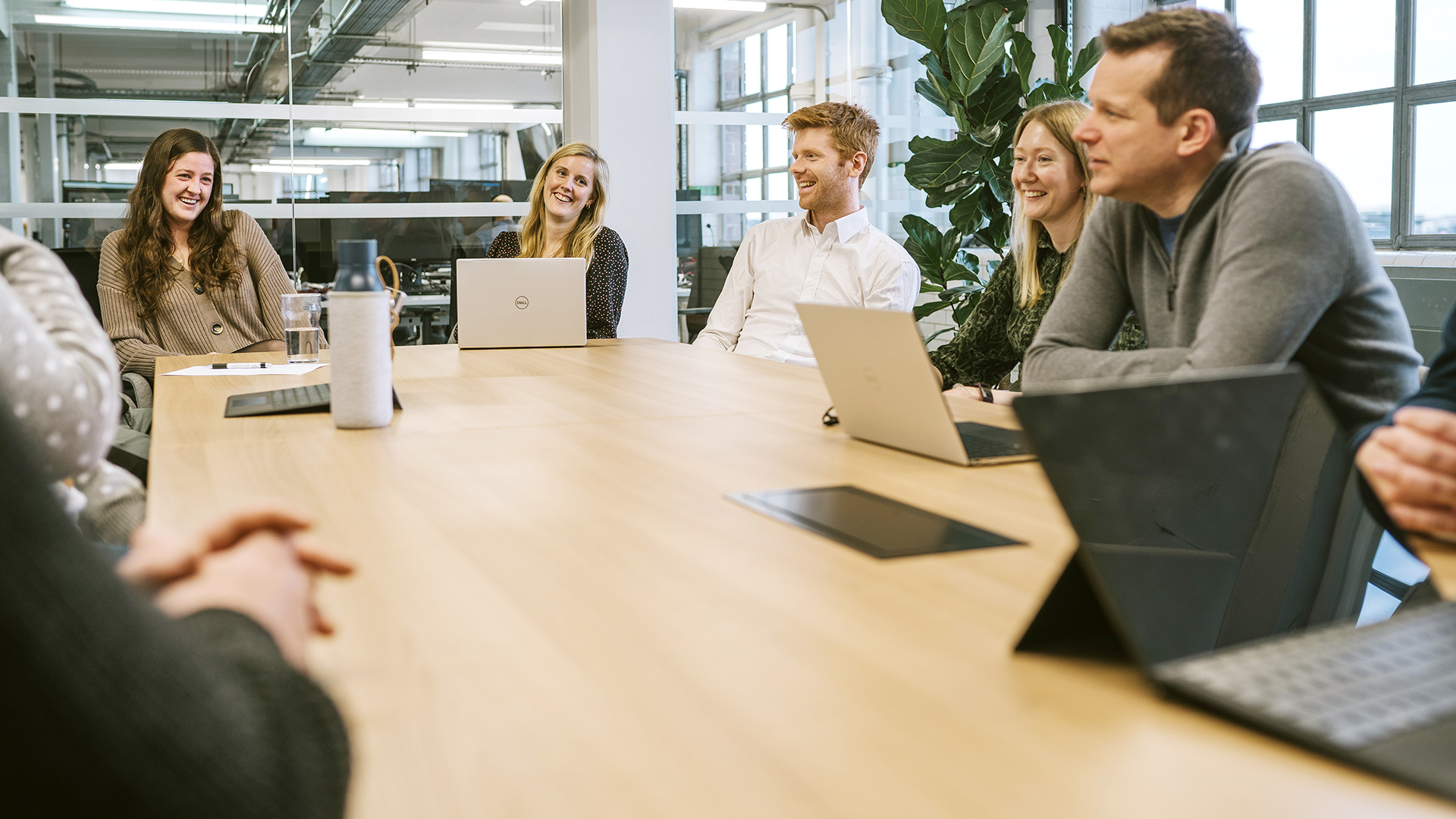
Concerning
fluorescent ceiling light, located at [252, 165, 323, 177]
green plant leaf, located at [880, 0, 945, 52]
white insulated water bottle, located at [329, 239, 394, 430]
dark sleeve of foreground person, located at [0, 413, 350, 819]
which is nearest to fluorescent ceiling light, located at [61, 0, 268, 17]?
fluorescent ceiling light, located at [252, 165, 323, 177]

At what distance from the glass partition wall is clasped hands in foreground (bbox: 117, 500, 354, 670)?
4602mm

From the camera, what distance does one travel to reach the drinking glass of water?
2518 mm

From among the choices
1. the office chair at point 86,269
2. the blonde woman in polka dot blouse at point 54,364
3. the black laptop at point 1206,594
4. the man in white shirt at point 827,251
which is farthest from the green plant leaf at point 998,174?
the blonde woman in polka dot blouse at point 54,364

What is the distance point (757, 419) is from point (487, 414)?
0.46 meters

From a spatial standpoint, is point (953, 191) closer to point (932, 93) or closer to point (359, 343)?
point (932, 93)

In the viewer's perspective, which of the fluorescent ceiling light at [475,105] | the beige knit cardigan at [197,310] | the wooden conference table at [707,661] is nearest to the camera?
the wooden conference table at [707,661]

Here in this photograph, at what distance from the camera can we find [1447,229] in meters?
4.32

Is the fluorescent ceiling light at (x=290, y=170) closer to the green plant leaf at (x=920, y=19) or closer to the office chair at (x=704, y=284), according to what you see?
the office chair at (x=704, y=284)

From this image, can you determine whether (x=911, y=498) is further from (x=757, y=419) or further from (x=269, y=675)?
(x=269, y=675)

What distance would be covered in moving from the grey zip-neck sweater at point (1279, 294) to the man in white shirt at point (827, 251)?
1.61 meters

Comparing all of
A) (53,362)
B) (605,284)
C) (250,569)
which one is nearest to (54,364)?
(53,362)

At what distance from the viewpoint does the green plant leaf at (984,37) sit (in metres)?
4.39

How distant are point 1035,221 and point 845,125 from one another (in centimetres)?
95

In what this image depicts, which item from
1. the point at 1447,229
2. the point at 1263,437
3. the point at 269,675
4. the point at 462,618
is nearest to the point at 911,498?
the point at 1263,437
